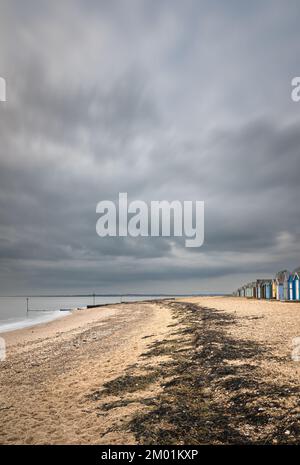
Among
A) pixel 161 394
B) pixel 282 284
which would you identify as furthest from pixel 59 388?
pixel 282 284

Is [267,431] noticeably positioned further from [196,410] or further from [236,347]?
[236,347]

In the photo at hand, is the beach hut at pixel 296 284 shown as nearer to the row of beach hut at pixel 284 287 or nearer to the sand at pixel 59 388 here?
the row of beach hut at pixel 284 287

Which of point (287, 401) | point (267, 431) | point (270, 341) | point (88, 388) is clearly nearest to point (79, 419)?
point (88, 388)

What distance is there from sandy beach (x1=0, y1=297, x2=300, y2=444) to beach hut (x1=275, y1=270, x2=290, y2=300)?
30.6 meters

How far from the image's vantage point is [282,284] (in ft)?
149

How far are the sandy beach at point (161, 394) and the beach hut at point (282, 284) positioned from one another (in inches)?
1203

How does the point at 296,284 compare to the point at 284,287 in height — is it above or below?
above

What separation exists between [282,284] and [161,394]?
4193 cm

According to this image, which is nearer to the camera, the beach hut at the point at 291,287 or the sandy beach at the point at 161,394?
the sandy beach at the point at 161,394

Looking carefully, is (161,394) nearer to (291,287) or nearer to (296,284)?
(296,284)

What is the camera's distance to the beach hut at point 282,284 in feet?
144

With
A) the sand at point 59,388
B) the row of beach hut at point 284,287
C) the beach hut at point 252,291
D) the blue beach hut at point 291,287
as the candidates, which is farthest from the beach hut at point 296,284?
the sand at point 59,388

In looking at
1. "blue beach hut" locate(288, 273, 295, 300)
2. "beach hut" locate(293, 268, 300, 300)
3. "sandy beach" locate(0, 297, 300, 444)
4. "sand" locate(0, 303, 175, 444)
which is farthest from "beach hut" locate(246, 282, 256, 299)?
"sandy beach" locate(0, 297, 300, 444)

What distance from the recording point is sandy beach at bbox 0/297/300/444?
6.77m
